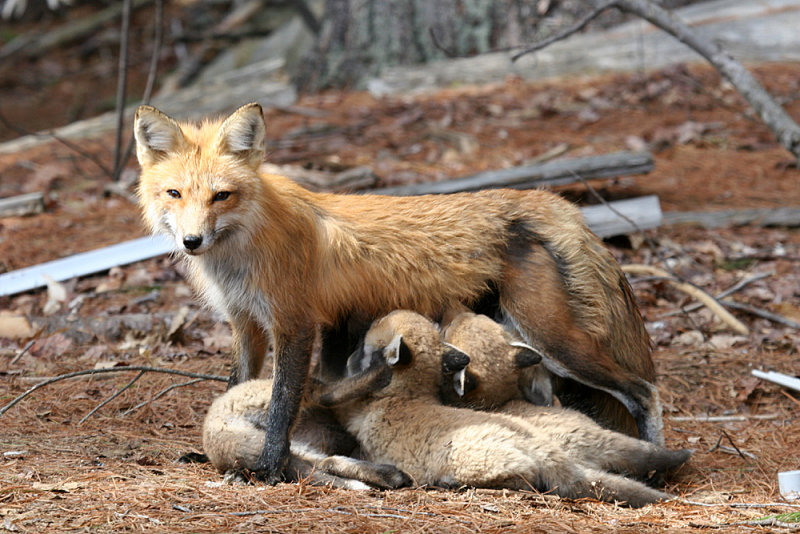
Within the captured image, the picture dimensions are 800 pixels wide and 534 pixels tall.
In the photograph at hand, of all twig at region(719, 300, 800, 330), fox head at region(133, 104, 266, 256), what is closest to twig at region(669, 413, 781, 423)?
twig at region(719, 300, 800, 330)

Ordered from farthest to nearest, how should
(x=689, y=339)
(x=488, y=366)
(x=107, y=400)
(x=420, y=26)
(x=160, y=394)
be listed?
1. (x=420, y=26)
2. (x=689, y=339)
3. (x=160, y=394)
4. (x=107, y=400)
5. (x=488, y=366)

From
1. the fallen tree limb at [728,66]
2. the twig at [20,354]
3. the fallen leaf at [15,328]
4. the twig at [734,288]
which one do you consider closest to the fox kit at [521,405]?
the twig at [734,288]

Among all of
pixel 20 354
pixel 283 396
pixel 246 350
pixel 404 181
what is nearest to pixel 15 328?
pixel 20 354

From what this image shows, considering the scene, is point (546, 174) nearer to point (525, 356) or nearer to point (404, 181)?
point (404, 181)

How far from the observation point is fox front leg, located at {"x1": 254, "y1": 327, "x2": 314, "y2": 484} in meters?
4.65

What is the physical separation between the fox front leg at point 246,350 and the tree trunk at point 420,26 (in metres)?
9.74

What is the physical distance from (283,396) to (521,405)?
153cm

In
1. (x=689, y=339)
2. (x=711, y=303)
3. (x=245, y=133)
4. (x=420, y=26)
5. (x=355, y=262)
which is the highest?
(x=245, y=133)

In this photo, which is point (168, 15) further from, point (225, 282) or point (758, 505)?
point (758, 505)

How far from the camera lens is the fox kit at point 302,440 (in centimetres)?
455

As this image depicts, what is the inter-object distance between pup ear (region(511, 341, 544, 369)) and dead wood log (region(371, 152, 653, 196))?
3.73m

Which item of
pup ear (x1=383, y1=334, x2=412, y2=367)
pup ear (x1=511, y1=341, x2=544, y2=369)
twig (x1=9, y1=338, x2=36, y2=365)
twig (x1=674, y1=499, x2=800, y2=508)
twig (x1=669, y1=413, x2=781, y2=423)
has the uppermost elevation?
pup ear (x1=383, y1=334, x2=412, y2=367)

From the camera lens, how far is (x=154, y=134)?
486 cm

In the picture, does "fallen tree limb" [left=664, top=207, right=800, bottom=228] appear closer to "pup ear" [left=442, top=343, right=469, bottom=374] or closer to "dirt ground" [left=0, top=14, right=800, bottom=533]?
"dirt ground" [left=0, top=14, right=800, bottom=533]
